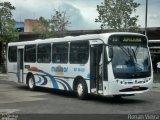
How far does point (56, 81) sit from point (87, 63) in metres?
3.56

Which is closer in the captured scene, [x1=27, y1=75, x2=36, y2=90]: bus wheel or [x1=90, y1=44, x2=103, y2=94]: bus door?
[x1=90, y1=44, x2=103, y2=94]: bus door

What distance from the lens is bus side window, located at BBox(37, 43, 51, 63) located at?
2568 centimetres

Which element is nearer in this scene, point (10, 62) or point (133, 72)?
point (133, 72)

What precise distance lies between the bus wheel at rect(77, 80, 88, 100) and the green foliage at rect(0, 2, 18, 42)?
31.4 meters

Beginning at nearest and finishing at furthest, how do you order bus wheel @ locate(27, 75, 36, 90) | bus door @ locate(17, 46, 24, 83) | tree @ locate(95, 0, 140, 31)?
bus wheel @ locate(27, 75, 36, 90), bus door @ locate(17, 46, 24, 83), tree @ locate(95, 0, 140, 31)

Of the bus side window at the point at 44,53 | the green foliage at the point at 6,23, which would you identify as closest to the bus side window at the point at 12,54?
the bus side window at the point at 44,53

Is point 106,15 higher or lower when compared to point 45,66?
higher

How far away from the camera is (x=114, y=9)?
133 feet

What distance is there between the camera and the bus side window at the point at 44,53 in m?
25.7

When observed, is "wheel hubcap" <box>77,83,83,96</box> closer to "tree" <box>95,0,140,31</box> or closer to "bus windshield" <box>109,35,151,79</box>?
"bus windshield" <box>109,35,151,79</box>

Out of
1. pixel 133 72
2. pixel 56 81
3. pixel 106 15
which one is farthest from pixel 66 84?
pixel 106 15

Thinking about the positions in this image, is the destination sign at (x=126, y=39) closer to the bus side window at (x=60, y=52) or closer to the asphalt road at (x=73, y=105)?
the asphalt road at (x=73, y=105)

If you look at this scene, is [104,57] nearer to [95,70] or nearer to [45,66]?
[95,70]

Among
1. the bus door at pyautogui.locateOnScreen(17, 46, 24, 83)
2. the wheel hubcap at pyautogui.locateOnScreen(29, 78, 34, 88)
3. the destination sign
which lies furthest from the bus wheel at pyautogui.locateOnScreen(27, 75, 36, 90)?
the destination sign
